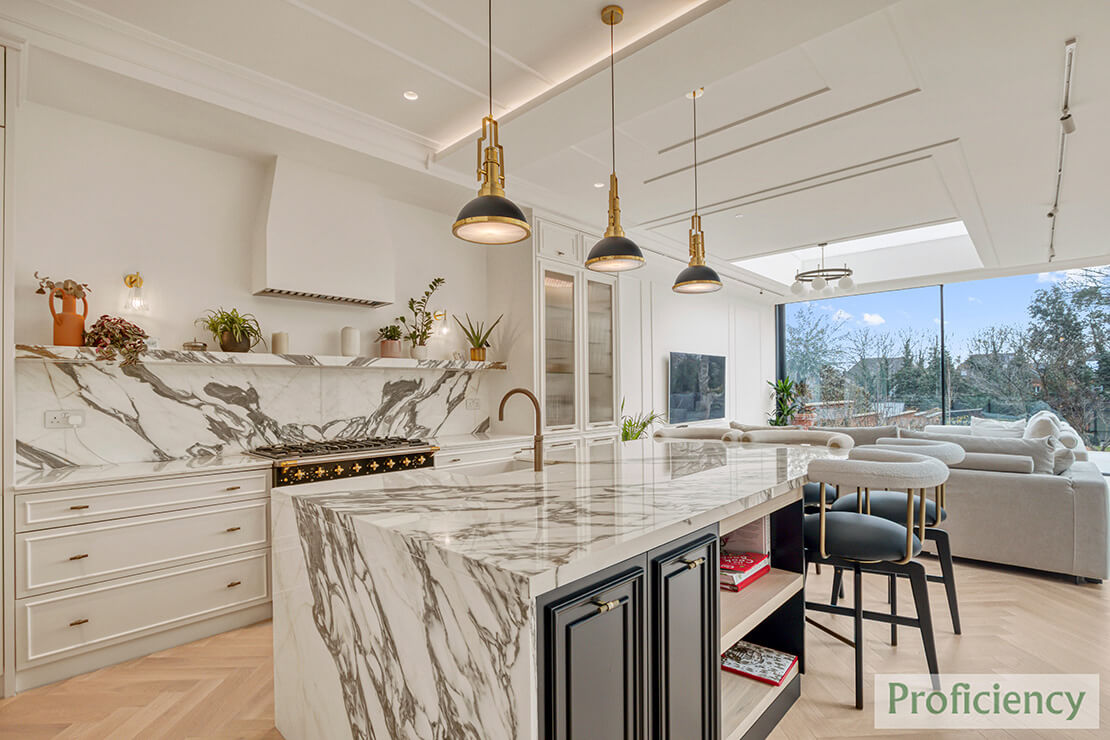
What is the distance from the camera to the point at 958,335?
23.4 feet

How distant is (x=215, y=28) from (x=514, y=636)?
9.10ft

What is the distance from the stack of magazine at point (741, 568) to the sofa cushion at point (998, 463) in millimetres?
2230

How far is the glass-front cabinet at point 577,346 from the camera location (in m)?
4.33

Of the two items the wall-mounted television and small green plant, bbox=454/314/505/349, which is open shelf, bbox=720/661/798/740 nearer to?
small green plant, bbox=454/314/505/349

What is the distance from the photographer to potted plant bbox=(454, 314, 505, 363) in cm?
428

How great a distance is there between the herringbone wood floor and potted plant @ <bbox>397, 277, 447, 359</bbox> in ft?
6.32

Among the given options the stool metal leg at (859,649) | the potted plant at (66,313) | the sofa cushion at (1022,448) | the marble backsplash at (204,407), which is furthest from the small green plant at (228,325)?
the sofa cushion at (1022,448)

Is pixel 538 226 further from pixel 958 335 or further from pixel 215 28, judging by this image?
pixel 958 335

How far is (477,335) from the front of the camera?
4348 millimetres

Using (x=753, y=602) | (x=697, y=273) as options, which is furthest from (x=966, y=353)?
(x=753, y=602)

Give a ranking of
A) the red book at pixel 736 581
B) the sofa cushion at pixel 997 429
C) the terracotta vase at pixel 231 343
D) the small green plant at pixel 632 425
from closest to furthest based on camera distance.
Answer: the red book at pixel 736 581 → the terracotta vase at pixel 231 343 → the small green plant at pixel 632 425 → the sofa cushion at pixel 997 429

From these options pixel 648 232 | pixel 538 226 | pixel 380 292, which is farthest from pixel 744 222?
pixel 380 292

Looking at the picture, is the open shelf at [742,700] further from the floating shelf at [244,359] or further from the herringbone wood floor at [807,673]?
the floating shelf at [244,359]

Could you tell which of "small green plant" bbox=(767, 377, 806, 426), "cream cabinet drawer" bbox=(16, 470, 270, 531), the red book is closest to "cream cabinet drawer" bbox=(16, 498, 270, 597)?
"cream cabinet drawer" bbox=(16, 470, 270, 531)
